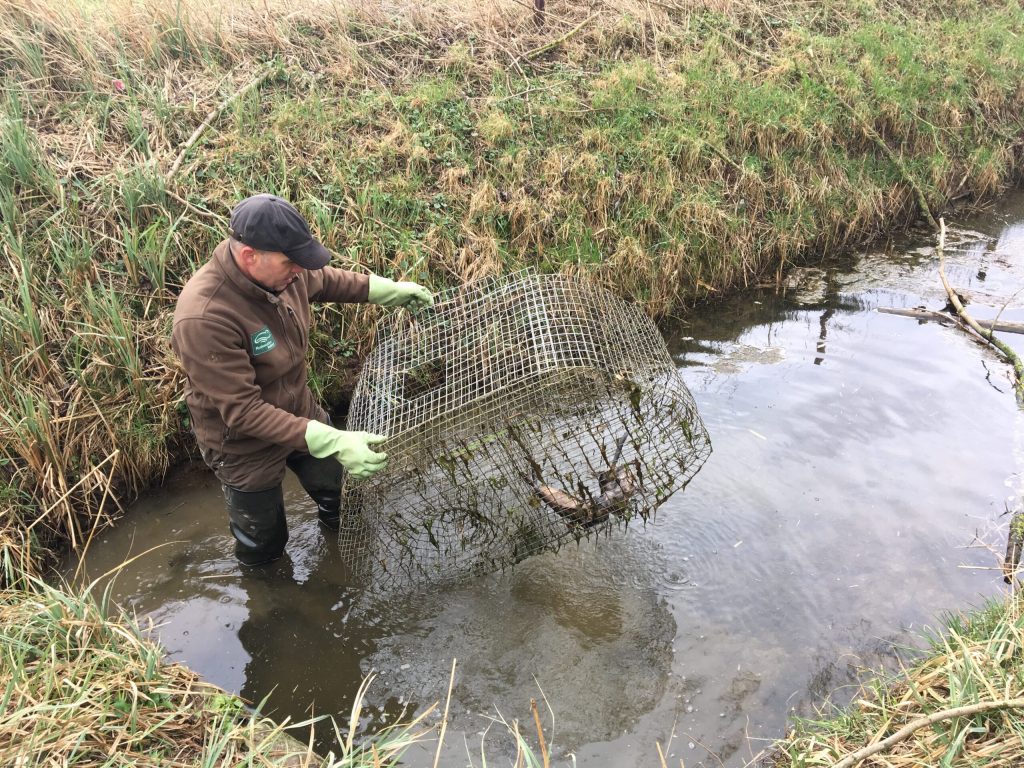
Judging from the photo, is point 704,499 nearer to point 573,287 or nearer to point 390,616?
point 573,287

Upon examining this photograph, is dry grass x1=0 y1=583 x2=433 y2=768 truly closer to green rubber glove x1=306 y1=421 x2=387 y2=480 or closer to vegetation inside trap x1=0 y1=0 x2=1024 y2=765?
green rubber glove x1=306 y1=421 x2=387 y2=480

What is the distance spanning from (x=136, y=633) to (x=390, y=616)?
1.18m

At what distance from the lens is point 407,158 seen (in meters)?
5.36

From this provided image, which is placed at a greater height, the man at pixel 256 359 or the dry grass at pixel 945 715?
the man at pixel 256 359

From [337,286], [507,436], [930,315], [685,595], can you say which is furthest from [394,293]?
[930,315]

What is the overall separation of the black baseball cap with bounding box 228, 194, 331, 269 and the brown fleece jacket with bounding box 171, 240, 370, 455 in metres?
0.19

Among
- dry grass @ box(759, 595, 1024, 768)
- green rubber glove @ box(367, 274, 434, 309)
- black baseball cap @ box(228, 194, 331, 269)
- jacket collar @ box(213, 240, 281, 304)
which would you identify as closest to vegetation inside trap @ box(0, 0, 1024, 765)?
green rubber glove @ box(367, 274, 434, 309)

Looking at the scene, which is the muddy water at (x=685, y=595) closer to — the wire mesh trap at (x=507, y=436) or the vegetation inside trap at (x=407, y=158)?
the wire mesh trap at (x=507, y=436)

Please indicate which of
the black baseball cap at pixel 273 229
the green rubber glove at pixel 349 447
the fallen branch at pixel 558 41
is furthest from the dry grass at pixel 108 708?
the fallen branch at pixel 558 41

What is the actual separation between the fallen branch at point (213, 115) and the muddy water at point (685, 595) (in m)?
2.11

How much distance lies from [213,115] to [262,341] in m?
3.22

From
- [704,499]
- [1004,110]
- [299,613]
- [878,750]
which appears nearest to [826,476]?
[704,499]

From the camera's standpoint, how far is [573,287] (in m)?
3.58

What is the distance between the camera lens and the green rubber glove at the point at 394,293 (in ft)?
11.3
